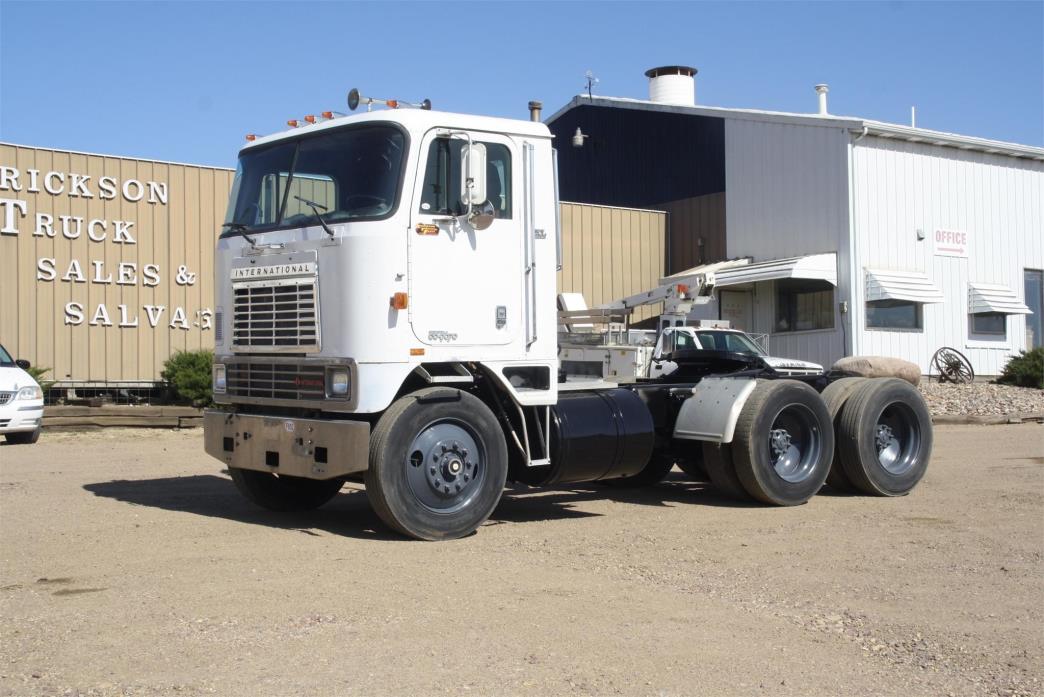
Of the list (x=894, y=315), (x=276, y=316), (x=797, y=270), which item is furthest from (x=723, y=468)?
(x=894, y=315)

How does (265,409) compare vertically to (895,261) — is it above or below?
below

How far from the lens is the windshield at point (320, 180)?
8.45 m

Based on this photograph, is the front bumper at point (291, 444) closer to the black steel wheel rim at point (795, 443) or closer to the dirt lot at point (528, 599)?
the dirt lot at point (528, 599)

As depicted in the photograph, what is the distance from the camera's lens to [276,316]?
346 inches

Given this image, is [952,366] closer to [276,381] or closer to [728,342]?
[728,342]

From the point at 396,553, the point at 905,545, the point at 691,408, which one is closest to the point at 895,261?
the point at 691,408

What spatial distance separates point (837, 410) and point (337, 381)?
563 cm

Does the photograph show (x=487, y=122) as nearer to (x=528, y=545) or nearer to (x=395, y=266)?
(x=395, y=266)

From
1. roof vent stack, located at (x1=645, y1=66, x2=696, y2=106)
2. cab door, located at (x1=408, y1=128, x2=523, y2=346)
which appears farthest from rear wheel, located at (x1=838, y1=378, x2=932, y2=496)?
roof vent stack, located at (x1=645, y1=66, x2=696, y2=106)

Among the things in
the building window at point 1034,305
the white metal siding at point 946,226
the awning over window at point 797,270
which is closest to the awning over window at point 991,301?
the white metal siding at point 946,226

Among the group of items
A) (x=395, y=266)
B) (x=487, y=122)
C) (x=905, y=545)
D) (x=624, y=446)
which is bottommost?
(x=905, y=545)

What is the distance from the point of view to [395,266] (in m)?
8.32

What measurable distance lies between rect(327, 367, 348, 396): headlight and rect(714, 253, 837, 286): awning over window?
54.3ft

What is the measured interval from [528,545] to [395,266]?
2.29 meters
